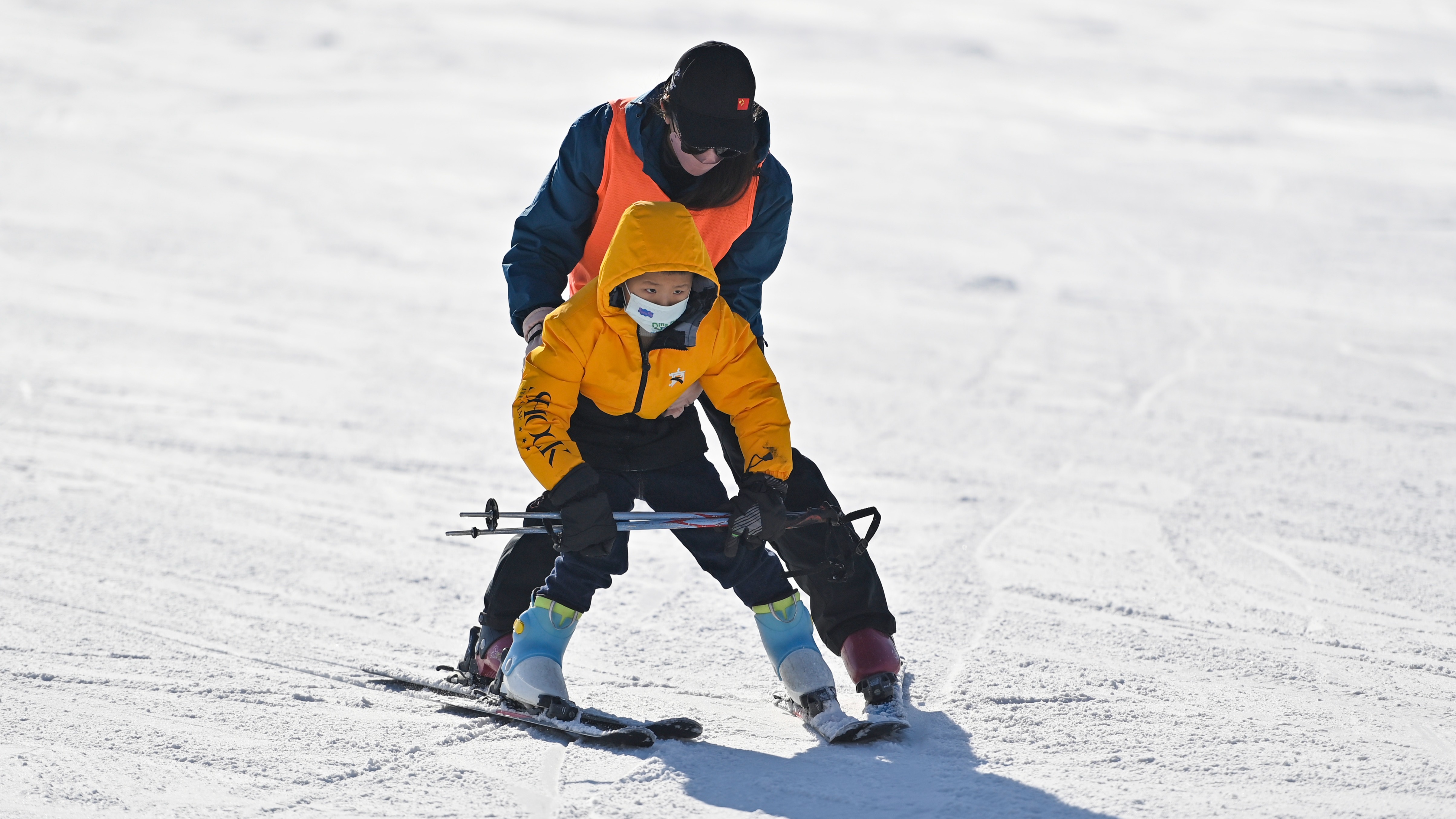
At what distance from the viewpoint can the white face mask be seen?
9.74ft

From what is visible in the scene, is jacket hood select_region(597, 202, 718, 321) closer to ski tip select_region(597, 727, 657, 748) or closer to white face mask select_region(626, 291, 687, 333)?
white face mask select_region(626, 291, 687, 333)

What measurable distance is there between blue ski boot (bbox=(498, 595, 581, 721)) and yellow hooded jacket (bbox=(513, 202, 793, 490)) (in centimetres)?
42

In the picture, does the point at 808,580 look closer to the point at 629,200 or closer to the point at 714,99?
the point at 629,200

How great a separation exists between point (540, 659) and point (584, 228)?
3.55ft

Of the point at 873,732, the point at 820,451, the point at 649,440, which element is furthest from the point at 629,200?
the point at 820,451

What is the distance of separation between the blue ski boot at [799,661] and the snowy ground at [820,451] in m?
0.10

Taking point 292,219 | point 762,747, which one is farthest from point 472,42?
point 762,747

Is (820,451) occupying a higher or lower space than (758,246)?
lower

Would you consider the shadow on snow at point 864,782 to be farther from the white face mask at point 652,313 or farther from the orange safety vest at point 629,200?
the orange safety vest at point 629,200

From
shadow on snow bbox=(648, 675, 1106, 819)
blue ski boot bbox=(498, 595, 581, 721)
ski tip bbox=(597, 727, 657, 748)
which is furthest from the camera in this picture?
blue ski boot bbox=(498, 595, 581, 721)

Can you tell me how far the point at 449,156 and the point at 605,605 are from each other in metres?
9.61

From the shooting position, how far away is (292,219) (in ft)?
34.9

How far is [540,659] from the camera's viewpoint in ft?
10.5

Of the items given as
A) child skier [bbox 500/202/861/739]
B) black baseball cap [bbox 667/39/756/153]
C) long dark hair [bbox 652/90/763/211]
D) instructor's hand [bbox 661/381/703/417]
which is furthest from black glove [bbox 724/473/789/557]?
black baseball cap [bbox 667/39/756/153]
